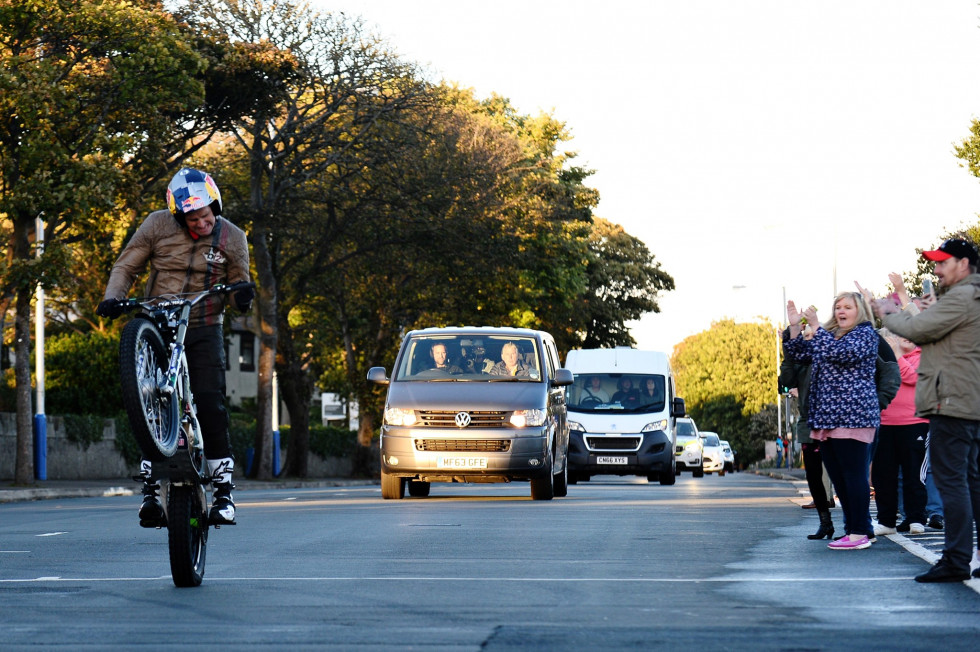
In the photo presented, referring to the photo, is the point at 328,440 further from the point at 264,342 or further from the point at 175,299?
the point at 175,299

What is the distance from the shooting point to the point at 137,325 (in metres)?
8.38

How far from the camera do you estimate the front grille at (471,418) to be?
19688mm

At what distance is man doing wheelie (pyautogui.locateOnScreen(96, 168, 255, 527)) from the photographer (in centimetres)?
916

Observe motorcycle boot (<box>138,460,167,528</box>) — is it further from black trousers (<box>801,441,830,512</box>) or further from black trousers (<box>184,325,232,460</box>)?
black trousers (<box>801,441,830,512</box>)

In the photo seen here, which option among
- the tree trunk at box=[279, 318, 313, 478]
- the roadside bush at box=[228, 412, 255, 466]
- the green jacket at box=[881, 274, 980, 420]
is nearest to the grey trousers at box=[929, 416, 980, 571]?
the green jacket at box=[881, 274, 980, 420]

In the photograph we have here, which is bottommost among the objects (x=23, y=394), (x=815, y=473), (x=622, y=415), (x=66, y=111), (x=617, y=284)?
(x=815, y=473)

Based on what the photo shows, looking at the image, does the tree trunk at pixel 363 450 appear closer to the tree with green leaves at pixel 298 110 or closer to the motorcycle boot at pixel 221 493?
the tree with green leaves at pixel 298 110

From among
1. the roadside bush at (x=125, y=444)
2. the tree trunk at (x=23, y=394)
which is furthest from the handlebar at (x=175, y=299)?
the roadside bush at (x=125, y=444)

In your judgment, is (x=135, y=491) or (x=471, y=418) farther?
(x=135, y=491)

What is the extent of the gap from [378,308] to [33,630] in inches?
1597

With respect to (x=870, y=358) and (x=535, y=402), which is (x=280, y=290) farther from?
(x=870, y=358)

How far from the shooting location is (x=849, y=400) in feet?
38.1

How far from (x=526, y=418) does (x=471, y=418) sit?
0.65 metres

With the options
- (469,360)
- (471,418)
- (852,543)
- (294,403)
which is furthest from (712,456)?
(852,543)
